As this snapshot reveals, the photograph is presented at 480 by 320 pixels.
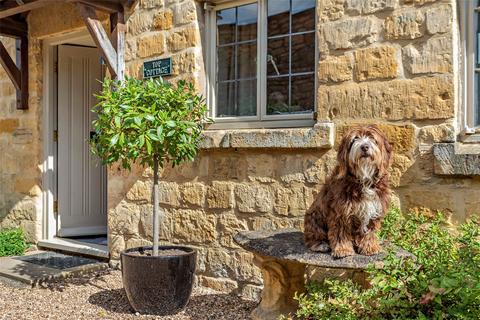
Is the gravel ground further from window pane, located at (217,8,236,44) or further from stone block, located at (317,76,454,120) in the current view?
window pane, located at (217,8,236,44)

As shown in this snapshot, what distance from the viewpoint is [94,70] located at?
727 cm

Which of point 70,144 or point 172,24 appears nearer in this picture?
point 172,24

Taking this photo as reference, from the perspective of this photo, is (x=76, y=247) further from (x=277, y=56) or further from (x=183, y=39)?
(x=277, y=56)

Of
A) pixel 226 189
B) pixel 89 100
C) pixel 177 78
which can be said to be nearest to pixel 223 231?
pixel 226 189

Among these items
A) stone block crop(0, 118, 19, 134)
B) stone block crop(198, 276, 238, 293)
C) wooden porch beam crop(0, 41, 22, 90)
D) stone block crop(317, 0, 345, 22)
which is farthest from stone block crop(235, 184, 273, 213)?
stone block crop(0, 118, 19, 134)

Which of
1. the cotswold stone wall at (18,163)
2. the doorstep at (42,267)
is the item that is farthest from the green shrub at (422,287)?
the cotswold stone wall at (18,163)

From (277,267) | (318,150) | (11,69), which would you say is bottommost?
(277,267)

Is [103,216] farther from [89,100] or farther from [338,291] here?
[338,291]

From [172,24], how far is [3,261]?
10.9 ft

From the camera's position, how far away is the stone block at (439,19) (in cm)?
360

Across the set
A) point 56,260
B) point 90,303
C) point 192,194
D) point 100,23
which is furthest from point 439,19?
point 56,260

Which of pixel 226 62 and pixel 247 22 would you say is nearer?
pixel 247 22

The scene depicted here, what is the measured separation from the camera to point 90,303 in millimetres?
4566

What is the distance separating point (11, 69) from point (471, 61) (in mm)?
5357
